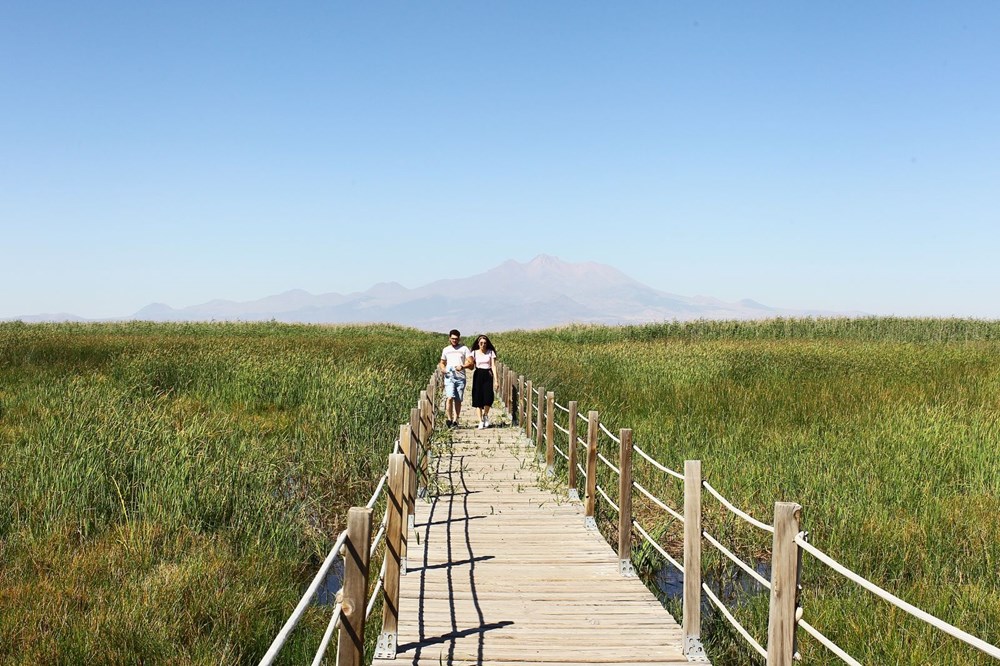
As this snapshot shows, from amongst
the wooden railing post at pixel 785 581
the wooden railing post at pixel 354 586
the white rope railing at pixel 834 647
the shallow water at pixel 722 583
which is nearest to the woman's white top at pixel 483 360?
the shallow water at pixel 722 583

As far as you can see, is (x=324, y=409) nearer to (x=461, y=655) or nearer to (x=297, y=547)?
(x=297, y=547)

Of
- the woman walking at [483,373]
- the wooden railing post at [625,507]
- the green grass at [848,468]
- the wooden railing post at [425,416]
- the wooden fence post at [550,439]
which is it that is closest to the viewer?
the green grass at [848,468]

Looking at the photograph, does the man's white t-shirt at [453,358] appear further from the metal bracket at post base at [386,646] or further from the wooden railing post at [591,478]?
the metal bracket at post base at [386,646]

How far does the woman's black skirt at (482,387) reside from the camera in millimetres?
13953

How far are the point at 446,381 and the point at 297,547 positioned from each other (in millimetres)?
6937

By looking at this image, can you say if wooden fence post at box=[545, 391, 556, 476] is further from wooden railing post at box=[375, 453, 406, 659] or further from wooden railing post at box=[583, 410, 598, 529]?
wooden railing post at box=[375, 453, 406, 659]

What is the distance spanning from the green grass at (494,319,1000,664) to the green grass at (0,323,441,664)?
3.45 m

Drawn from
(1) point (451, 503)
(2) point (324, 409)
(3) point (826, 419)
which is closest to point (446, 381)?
(2) point (324, 409)

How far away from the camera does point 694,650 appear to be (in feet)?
15.6

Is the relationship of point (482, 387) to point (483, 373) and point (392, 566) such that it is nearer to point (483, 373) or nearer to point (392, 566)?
point (483, 373)

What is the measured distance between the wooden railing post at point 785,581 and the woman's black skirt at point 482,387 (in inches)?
403

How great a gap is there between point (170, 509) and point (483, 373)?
290 inches

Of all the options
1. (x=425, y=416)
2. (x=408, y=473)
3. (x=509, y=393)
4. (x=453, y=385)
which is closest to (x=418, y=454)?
(x=408, y=473)

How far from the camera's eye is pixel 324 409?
13.4 metres
